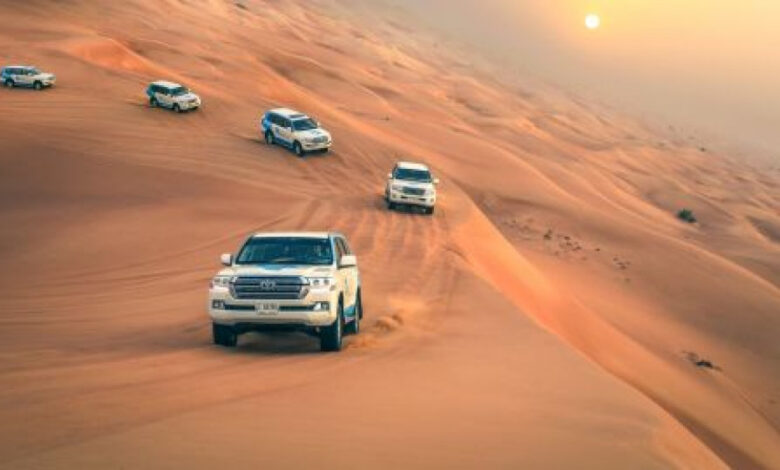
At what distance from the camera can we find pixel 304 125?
38531 mm

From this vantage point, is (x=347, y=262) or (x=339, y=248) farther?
(x=339, y=248)

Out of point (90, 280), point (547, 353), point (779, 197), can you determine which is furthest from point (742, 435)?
point (779, 197)

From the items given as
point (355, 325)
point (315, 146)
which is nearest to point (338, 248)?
point (355, 325)

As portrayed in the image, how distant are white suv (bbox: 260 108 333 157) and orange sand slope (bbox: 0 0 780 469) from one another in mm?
768

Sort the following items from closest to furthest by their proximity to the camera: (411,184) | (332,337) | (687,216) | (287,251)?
(332,337), (287,251), (411,184), (687,216)

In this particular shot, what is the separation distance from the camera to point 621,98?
6511 inches

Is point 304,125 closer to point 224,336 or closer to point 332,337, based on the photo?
point 224,336

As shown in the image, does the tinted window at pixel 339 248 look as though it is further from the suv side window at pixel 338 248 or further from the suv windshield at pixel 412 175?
the suv windshield at pixel 412 175

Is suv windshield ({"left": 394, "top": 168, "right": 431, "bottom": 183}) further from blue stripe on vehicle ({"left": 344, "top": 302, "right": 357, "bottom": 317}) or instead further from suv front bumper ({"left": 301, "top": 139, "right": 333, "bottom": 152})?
blue stripe on vehicle ({"left": 344, "top": 302, "right": 357, "bottom": 317})

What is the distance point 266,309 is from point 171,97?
31220 millimetres

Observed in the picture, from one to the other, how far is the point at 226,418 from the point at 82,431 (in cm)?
139

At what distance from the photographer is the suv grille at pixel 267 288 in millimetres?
12336

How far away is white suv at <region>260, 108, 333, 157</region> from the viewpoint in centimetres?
3797

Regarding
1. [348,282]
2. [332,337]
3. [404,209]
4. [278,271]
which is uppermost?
[278,271]
